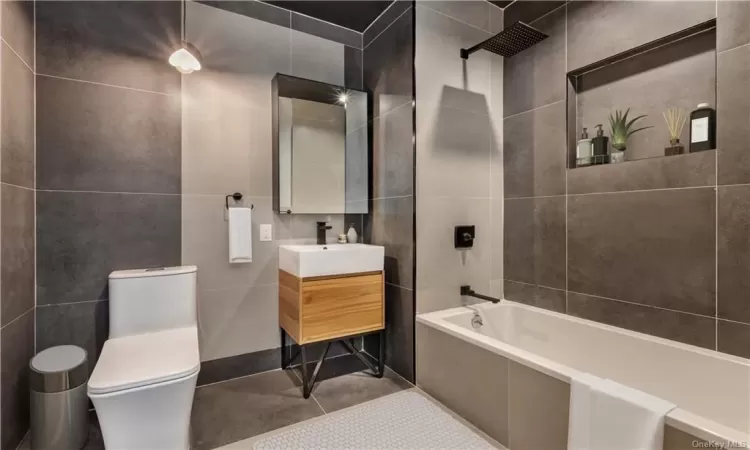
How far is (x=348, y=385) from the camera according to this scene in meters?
2.14

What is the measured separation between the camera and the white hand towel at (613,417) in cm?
105

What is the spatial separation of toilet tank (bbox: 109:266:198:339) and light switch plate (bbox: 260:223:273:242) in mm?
497

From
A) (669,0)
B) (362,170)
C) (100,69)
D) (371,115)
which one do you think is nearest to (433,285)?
(362,170)

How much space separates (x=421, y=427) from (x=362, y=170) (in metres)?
1.72

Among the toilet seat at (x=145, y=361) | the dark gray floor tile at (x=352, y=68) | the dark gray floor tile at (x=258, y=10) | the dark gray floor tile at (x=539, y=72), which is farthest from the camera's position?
the dark gray floor tile at (x=352, y=68)

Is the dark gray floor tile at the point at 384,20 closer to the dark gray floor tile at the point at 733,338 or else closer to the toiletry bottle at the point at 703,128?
the toiletry bottle at the point at 703,128

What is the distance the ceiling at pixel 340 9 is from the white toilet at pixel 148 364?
1930 mm

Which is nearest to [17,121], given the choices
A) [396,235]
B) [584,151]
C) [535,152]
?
[396,235]

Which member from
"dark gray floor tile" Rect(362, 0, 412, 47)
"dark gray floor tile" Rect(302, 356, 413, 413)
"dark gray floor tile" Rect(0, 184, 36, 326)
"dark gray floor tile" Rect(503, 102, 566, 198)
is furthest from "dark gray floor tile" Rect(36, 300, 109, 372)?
"dark gray floor tile" Rect(503, 102, 566, 198)

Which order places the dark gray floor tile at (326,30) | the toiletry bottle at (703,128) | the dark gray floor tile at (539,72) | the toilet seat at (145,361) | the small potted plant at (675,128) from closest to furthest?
the toilet seat at (145,361) < the toiletry bottle at (703,128) < the small potted plant at (675,128) < the dark gray floor tile at (539,72) < the dark gray floor tile at (326,30)

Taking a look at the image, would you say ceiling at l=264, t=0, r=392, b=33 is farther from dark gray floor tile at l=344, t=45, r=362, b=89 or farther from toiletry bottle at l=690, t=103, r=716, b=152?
toiletry bottle at l=690, t=103, r=716, b=152

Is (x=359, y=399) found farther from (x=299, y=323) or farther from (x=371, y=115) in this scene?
(x=371, y=115)

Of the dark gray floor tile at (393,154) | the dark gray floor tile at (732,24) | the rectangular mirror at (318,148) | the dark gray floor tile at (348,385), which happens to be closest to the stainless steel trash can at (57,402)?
the dark gray floor tile at (348,385)

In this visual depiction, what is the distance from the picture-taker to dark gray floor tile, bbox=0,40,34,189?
4.66 feet
